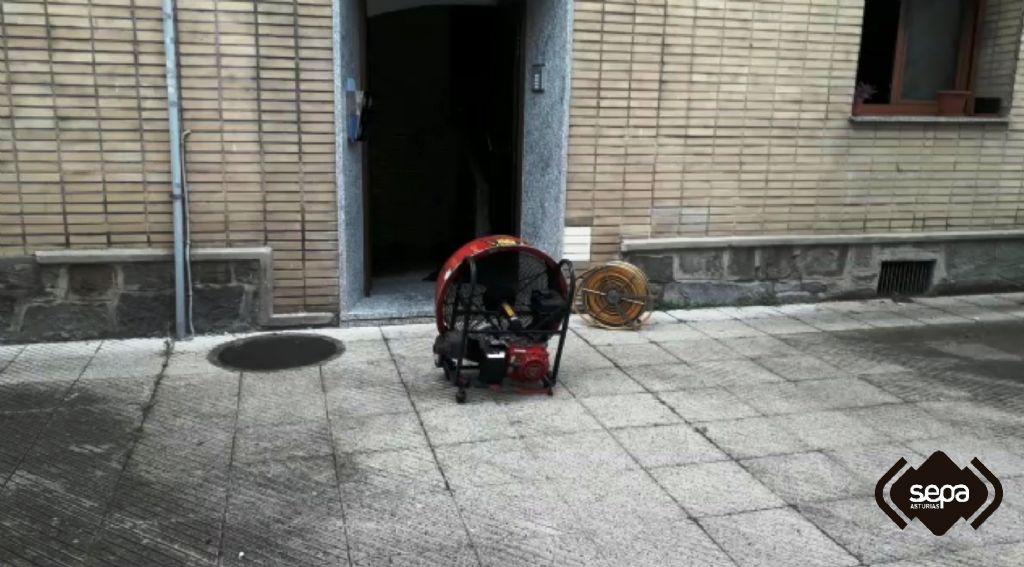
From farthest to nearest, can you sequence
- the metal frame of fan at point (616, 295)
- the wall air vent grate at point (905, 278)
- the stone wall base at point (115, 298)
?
the wall air vent grate at point (905, 278) → the metal frame of fan at point (616, 295) → the stone wall base at point (115, 298)

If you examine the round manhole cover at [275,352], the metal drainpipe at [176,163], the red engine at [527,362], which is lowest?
the round manhole cover at [275,352]

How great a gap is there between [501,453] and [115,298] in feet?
11.2

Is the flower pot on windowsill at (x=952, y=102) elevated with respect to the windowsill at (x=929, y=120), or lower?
elevated

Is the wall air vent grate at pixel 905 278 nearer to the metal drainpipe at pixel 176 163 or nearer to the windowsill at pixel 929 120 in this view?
the windowsill at pixel 929 120

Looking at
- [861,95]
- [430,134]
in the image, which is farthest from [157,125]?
[861,95]

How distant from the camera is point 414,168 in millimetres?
9555

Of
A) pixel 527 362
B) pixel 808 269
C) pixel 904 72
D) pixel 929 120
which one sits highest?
pixel 904 72

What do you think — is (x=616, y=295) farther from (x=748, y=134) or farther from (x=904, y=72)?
(x=904, y=72)

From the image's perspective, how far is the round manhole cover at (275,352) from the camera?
5.57 m

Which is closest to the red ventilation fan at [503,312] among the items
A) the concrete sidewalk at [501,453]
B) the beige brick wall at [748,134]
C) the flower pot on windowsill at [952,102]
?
the concrete sidewalk at [501,453]

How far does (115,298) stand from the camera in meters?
5.93

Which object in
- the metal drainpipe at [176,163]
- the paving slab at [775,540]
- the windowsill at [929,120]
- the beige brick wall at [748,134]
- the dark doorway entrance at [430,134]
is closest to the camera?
the paving slab at [775,540]

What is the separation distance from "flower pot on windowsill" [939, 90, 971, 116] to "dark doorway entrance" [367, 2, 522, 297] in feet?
14.3

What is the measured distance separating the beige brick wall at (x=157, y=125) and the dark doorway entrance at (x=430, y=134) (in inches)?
94.2
